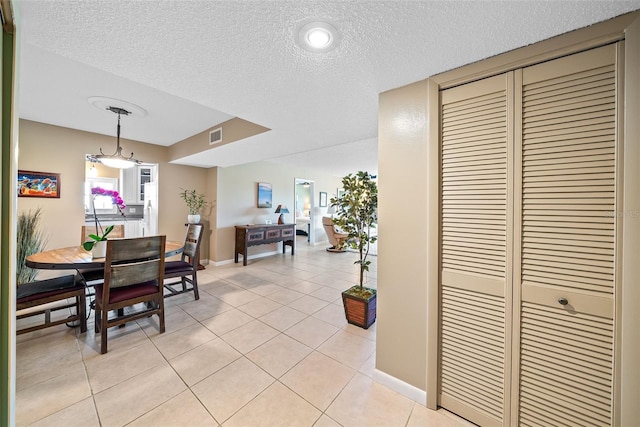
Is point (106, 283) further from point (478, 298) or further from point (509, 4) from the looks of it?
point (509, 4)

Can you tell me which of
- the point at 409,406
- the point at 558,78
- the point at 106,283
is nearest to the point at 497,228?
the point at 558,78

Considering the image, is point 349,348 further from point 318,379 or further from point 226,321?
point 226,321

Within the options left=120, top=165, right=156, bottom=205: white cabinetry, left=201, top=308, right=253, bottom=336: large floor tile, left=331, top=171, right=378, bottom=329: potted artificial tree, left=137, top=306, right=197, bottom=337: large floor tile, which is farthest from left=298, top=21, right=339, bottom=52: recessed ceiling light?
left=120, top=165, right=156, bottom=205: white cabinetry

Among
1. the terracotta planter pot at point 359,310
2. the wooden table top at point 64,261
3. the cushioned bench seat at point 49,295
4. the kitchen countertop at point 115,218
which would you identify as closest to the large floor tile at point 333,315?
the terracotta planter pot at point 359,310

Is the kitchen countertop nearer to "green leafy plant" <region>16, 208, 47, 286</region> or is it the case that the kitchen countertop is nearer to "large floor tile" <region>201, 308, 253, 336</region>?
"green leafy plant" <region>16, 208, 47, 286</region>

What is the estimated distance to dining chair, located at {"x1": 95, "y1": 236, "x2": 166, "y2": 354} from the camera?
2.03 meters

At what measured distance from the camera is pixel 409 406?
1.52 meters

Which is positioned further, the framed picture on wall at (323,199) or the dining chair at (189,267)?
the framed picture on wall at (323,199)

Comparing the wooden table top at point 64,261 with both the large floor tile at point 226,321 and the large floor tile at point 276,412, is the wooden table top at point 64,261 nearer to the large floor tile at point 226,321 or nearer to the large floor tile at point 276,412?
the large floor tile at point 226,321

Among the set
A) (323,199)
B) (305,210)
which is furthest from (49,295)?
(305,210)

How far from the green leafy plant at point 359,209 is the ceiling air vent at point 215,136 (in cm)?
191

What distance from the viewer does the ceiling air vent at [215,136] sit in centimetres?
323

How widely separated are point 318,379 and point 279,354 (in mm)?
452

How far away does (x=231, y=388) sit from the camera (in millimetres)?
1659
